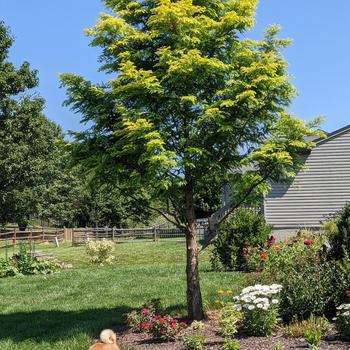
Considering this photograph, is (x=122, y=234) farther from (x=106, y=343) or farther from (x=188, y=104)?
(x=106, y=343)

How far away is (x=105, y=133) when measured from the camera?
867 cm

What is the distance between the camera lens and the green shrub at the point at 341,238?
29.0 feet

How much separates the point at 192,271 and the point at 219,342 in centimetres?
158

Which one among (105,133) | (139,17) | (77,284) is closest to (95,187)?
(105,133)

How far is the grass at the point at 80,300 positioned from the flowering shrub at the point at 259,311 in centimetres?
221

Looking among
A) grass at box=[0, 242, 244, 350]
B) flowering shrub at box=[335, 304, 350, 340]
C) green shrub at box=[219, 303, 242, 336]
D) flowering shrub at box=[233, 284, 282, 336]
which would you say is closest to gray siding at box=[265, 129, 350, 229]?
grass at box=[0, 242, 244, 350]

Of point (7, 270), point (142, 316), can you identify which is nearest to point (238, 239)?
point (142, 316)

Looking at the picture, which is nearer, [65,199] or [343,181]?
[343,181]

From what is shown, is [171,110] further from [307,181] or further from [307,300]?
[307,181]

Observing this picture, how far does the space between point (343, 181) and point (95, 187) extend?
1747 centimetres

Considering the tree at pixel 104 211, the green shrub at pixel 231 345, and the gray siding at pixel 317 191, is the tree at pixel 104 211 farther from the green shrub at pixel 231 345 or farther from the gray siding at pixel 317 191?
the green shrub at pixel 231 345

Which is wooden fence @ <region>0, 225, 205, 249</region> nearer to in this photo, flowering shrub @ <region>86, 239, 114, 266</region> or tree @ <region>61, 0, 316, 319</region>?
flowering shrub @ <region>86, 239, 114, 266</region>

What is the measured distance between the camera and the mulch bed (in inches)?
263

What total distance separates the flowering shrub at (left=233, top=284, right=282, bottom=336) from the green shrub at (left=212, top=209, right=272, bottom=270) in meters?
7.53
